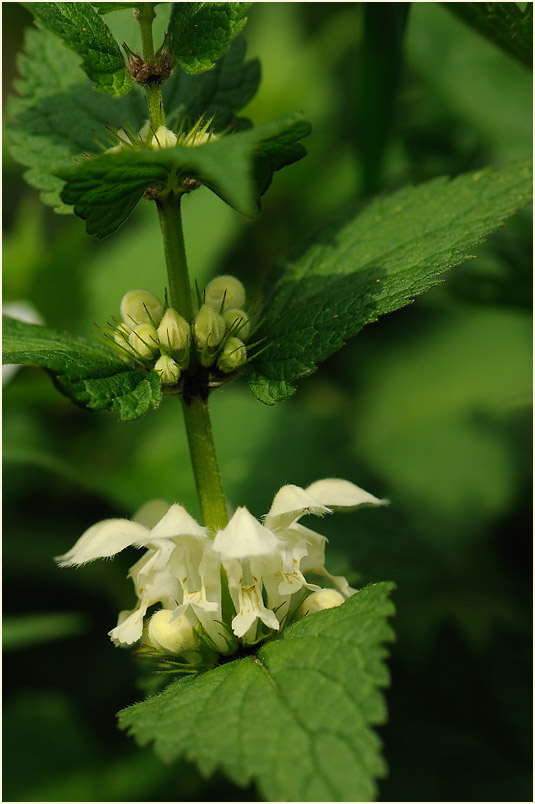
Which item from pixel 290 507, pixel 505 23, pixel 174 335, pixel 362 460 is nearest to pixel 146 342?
pixel 174 335

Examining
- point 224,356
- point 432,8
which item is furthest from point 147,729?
point 432,8

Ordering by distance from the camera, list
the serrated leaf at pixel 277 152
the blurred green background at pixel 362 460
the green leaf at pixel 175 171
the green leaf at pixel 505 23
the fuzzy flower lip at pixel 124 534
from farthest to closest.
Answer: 1. the blurred green background at pixel 362 460
2. the green leaf at pixel 505 23
3. the fuzzy flower lip at pixel 124 534
4. the serrated leaf at pixel 277 152
5. the green leaf at pixel 175 171

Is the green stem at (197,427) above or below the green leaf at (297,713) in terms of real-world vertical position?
above

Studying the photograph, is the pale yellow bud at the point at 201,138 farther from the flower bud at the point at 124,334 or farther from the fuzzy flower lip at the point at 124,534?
the fuzzy flower lip at the point at 124,534

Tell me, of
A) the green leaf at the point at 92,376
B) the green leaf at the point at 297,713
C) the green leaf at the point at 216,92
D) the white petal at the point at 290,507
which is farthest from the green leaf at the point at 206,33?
the green leaf at the point at 297,713

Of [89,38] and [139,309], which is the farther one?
[139,309]

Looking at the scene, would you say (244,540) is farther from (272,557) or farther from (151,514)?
(151,514)

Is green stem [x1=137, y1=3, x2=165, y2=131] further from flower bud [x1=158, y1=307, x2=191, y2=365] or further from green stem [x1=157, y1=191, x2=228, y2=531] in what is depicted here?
flower bud [x1=158, y1=307, x2=191, y2=365]

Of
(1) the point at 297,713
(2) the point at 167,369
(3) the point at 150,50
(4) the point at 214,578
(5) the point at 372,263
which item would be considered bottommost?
(1) the point at 297,713
